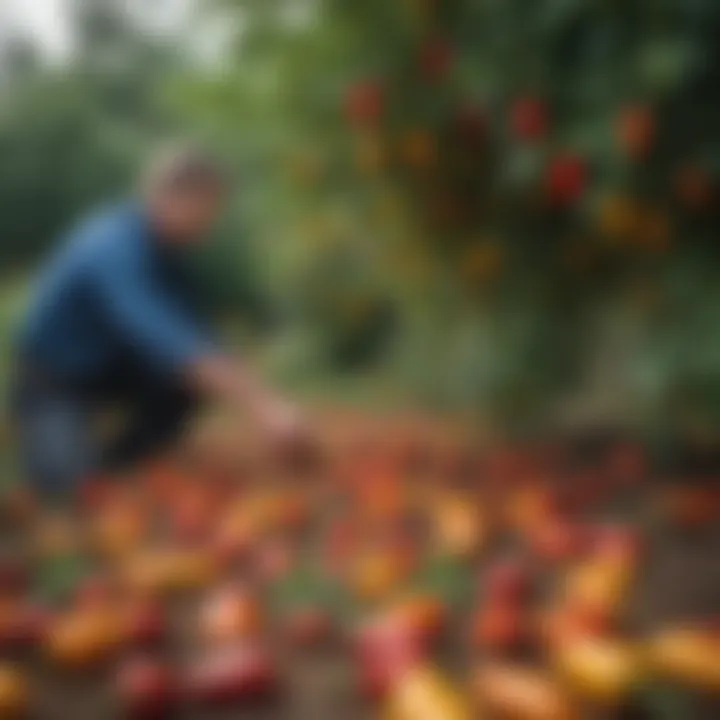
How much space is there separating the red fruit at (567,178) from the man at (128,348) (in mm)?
312

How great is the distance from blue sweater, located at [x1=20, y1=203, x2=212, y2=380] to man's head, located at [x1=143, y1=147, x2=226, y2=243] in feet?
0.05

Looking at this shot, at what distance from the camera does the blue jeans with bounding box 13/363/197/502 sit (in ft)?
3.06

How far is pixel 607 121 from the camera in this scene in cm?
105

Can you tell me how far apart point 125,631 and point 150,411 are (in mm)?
215

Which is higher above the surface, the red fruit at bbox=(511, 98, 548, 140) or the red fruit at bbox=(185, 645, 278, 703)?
the red fruit at bbox=(511, 98, 548, 140)

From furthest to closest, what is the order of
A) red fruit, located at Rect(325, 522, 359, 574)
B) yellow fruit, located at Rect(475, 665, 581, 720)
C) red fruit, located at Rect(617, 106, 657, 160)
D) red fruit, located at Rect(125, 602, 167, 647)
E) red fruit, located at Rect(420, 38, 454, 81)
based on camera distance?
1. red fruit, located at Rect(420, 38, 454, 81)
2. red fruit, located at Rect(617, 106, 657, 160)
3. red fruit, located at Rect(325, 522, 359, 574)
4. red fruit, located at Rect(125, 602, 167, 647)
5. yellow fruit, located at Rect(475, 665, 581, 720)

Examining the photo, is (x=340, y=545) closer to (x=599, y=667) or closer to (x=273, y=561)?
(x=273, y=561)

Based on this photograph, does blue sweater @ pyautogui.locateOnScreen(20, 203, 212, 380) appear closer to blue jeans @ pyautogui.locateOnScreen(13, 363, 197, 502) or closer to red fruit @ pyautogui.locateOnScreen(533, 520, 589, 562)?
blue jeans @ pyautogui.locateOnScreen(13, 363, 197, 502)

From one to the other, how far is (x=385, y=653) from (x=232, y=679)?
0.10 metres

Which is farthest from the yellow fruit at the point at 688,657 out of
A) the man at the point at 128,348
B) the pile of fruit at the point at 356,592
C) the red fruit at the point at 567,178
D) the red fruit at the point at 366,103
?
the red fruit at the point at 366,103

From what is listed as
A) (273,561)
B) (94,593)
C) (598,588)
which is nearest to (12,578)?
(94,593)

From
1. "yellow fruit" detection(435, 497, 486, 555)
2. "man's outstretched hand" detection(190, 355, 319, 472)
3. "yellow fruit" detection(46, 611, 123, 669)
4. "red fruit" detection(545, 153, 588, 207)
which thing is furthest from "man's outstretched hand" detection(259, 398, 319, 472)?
"red fruit" detection(545, 153, 588, 207)

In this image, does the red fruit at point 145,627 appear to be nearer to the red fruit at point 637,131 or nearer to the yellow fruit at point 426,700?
the yellow fruit at point 426,700

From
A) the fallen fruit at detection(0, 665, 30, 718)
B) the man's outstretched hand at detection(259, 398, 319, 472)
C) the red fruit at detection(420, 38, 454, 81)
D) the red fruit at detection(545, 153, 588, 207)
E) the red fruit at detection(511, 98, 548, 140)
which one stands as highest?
the red fruit at detection(420, 38, 454, 81)
